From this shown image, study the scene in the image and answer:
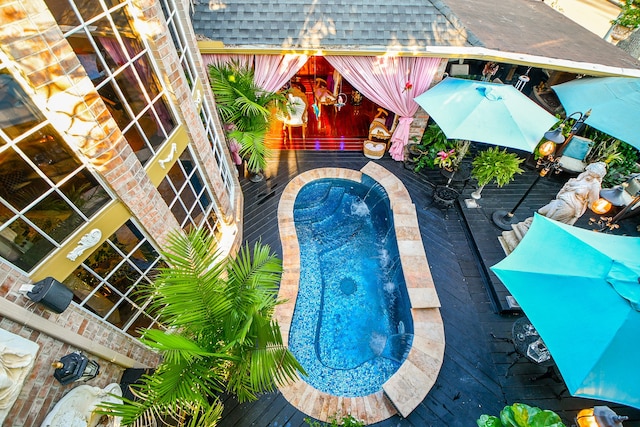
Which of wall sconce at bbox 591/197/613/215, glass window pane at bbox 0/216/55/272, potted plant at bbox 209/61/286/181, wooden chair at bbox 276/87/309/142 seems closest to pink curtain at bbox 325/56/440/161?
wooden chair at bbox 276/87/309/142

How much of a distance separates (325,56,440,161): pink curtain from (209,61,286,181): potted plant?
1.99 m

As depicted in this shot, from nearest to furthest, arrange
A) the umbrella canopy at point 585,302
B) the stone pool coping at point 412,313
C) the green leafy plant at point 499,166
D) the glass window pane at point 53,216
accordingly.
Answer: the glass window pane at point 53,216, the umbrella canopy at point 585,302, the stone pool coping at point 412,313, the green leafy plant at point 499,166

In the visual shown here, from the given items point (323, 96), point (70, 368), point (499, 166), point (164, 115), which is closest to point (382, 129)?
point (323, 96)

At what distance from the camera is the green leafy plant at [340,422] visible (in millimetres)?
4173

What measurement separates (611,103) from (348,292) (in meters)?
7.66

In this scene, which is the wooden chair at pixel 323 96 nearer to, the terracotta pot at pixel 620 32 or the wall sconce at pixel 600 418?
the wall sconce at pixel 600 418

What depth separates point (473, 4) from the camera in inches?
361

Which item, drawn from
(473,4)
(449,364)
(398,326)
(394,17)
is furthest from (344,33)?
(449,364)

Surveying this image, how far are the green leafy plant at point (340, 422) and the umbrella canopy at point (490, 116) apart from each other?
5570 millimetres

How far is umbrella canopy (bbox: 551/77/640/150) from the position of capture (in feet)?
21.6

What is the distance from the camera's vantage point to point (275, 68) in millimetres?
7156

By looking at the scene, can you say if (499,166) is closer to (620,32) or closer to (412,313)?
(412,313)

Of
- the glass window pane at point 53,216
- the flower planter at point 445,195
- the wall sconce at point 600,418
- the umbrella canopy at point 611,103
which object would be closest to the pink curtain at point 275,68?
the flower planter at point 445,195

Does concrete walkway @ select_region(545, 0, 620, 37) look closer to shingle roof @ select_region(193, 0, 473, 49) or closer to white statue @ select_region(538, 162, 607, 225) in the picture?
shingle roof @ select_region(193, 0, 473, 49)
